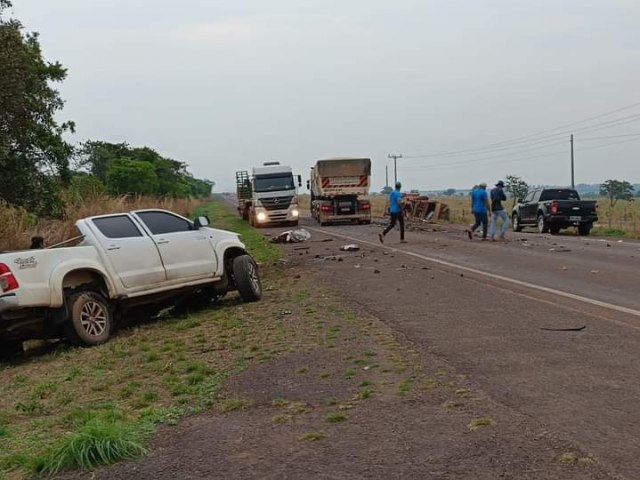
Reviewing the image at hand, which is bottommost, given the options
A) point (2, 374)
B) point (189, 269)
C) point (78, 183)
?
point (2, 374)

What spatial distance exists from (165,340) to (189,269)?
1871 mm

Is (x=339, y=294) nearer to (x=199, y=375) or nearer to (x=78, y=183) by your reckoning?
(x=199, y=375)

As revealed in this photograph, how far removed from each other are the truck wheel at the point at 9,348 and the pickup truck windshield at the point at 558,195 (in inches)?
877

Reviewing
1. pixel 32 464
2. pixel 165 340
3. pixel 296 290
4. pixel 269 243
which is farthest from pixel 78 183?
pixel 32 464

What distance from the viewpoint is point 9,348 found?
29.0 feet

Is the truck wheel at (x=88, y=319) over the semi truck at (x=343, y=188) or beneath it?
beneath

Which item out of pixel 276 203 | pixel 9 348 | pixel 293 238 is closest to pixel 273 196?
pixel 276 203

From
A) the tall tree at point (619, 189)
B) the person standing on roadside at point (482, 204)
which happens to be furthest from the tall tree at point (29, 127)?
the tall tree at point (619, 189)

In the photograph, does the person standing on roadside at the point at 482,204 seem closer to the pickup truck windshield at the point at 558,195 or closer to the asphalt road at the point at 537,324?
the asphalt road at the point at 537,324

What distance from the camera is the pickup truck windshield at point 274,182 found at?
35.4 metres

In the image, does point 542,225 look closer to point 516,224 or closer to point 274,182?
point 516,224

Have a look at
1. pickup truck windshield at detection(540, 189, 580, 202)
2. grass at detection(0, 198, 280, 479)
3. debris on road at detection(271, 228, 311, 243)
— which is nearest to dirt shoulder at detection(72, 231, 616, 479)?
grass at detection(0, 198, 280, 479)

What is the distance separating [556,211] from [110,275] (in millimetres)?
20215

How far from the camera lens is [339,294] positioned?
1116 centimetres
